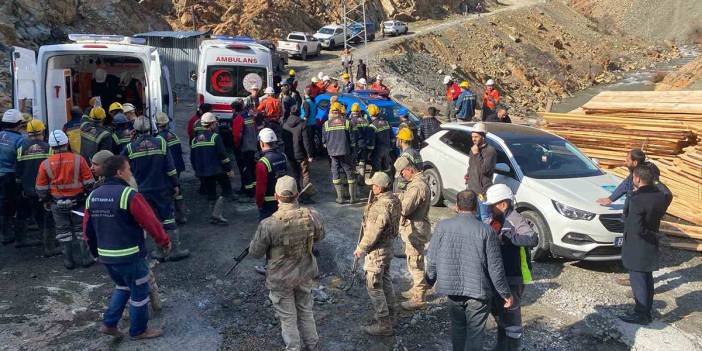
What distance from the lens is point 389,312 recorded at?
585 centimetres

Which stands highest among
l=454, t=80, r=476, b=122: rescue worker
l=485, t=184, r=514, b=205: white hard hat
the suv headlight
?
l=454, t=80, r=476, b=122: rescue worker

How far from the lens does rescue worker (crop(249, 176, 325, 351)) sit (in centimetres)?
484

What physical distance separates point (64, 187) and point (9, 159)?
1282mm

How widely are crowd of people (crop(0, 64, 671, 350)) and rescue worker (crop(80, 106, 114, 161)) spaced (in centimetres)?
2

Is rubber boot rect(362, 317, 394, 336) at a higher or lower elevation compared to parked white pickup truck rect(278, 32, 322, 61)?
lower

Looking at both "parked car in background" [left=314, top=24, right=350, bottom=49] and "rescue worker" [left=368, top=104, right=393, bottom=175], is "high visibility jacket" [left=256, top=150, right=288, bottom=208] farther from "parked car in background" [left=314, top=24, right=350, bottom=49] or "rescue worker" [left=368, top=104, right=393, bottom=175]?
"parked car in background" [left=314, top=24, right=350, bottom=49]

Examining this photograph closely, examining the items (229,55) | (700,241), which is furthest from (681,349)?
(229,55)

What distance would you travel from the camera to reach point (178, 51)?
22.9m

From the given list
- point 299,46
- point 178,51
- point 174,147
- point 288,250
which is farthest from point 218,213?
point 299,46

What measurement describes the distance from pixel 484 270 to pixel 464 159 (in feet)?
15.3

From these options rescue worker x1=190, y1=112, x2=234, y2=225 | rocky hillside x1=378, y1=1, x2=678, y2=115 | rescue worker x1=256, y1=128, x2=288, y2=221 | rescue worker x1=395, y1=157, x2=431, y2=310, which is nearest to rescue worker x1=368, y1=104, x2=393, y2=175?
rescue worker x1=190, y1=112, x2=234, y2=225

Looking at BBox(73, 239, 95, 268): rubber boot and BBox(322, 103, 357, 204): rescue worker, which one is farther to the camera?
BBox(322, 103, 357, 204): rescue worker

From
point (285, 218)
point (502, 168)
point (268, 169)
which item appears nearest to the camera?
point (285, 218)

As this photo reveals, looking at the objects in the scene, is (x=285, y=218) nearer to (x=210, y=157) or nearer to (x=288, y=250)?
(x=288, y=250)
